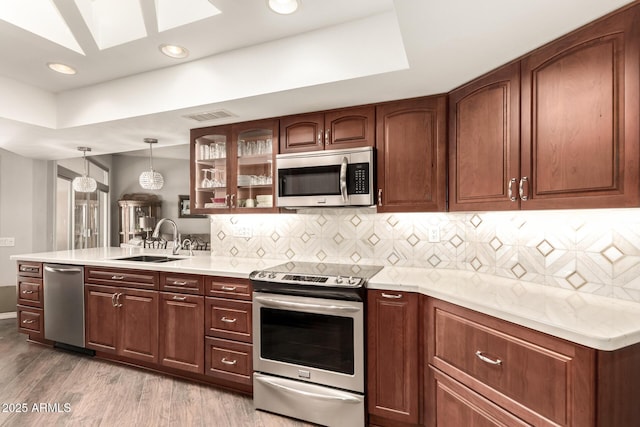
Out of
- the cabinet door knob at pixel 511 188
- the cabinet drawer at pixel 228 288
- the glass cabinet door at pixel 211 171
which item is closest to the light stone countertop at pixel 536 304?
the cabinet door knob at pixel 511 188

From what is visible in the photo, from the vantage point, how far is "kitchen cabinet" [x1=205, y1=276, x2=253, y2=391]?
2.30 metres

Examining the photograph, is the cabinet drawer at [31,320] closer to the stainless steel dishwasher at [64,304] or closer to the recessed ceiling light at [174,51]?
the stainless steel dishwasher at [64,304]

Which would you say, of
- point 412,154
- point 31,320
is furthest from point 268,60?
point 31,320

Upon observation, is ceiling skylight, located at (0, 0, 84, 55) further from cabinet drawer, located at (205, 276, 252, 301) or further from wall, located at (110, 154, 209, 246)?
wall, located at (110, 154, 209, 246)

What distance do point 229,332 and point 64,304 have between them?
1.89 metres

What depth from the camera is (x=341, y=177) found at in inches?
90.6

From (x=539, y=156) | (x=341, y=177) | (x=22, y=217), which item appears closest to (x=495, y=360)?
(x=539, y=156)

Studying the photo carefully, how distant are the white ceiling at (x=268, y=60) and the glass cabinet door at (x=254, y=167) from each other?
0.17 meters

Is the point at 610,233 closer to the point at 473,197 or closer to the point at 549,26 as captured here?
the point at 473,197

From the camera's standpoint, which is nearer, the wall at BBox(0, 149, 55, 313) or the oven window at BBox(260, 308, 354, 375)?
the oven window at BBox(260, 308, 354, 375)

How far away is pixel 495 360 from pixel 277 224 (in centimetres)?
203

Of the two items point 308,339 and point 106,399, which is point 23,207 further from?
point 308,339

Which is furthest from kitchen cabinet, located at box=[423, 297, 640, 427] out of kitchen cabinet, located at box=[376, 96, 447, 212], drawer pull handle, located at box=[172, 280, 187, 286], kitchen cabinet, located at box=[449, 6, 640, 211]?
drawer pull handle, located at box=[172, 280, 187, 286]

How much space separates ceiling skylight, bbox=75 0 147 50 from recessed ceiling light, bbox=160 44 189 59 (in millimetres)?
156
